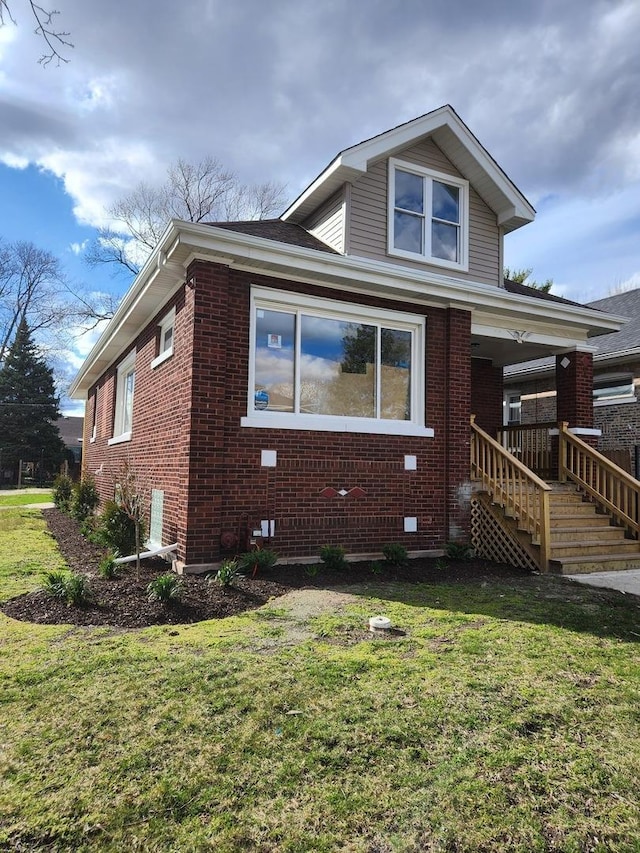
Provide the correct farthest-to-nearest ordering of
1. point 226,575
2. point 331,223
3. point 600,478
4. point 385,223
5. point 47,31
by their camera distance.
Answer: point 600,478
point 331,223
point 385,223
point 226,575
point 47,31

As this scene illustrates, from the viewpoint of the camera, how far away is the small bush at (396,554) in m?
7.43

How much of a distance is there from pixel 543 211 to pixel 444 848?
34.7ft

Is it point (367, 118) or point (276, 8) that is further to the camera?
point (367, 118)

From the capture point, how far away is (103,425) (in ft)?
49.6

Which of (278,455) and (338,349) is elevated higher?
(338,349)

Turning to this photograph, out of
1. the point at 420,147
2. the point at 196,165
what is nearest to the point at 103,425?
the point at 420,147

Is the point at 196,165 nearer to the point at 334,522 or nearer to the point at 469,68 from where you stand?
the point at 469,68

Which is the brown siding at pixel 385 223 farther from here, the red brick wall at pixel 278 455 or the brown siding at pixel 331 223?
the red brick wall at pixel 278 455

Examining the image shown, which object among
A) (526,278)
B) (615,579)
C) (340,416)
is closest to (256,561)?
(340,416)

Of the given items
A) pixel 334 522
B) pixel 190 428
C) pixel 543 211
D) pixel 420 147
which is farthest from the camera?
pixel 543 211

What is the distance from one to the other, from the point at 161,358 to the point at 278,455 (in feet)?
8.74

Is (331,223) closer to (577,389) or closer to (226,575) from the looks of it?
(577,389)

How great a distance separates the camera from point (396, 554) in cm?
742

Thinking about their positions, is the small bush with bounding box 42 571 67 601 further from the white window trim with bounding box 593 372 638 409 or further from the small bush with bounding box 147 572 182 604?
the white window trim with bounding box 593 372 638 409
